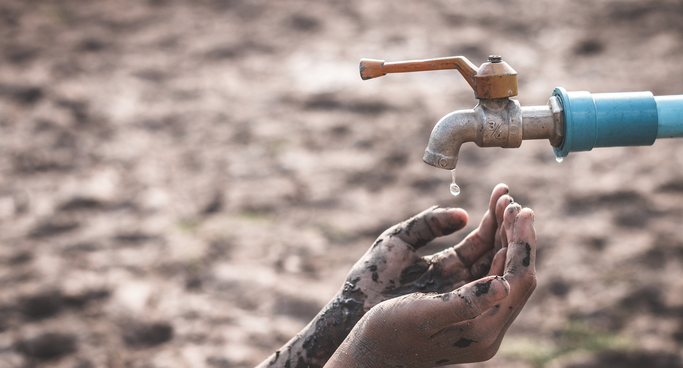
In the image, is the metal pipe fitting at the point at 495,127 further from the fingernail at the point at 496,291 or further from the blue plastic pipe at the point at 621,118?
the fingernail at the point at 496,291

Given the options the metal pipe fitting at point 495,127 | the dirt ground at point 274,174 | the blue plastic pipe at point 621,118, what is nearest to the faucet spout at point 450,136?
the metal pipe fitting at point 495,127

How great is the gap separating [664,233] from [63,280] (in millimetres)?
3421

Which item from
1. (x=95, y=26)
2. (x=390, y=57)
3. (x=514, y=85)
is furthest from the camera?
(x=95, y=26)

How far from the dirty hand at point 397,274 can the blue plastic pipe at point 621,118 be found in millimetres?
359

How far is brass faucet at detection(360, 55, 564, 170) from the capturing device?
133cm

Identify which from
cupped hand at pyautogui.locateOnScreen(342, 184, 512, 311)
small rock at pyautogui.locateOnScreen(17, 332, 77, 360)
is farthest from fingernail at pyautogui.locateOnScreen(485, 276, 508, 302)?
small rock at pyautogui.locateOnScreen(17, 332, 77, 360)

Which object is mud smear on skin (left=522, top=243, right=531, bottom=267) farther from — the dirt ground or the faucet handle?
the dirt ground

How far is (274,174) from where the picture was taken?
3.83 meters

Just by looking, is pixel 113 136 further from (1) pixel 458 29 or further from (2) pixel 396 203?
(1) pixel 458 29

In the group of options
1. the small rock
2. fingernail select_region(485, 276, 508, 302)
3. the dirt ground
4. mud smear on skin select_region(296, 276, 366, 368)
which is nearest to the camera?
fingernail select_region(485, 276, 508, 302)

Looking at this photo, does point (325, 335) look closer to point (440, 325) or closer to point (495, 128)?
point (440, 325)

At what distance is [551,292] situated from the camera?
2.90 metres

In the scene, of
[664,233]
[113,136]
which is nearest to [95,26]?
[113,136]

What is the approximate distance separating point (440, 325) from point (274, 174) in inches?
106
